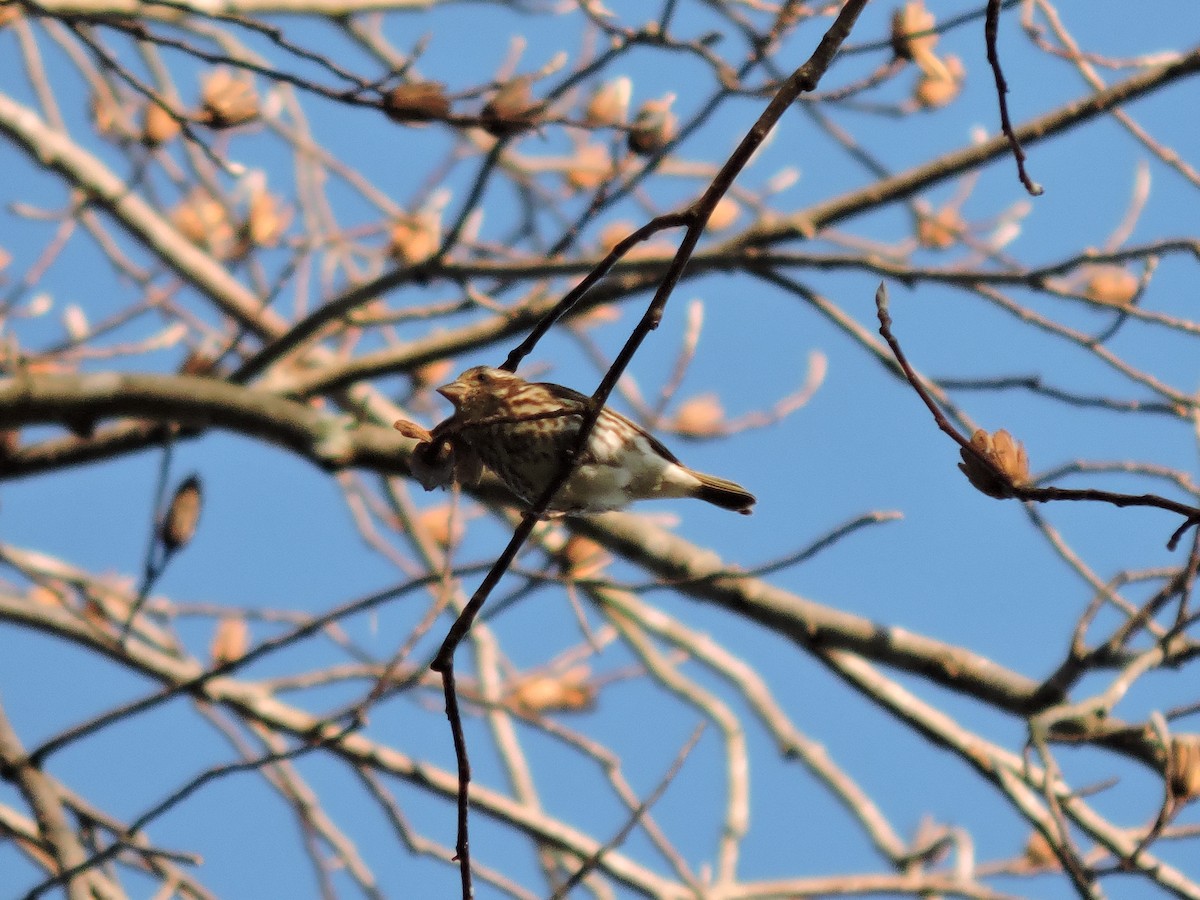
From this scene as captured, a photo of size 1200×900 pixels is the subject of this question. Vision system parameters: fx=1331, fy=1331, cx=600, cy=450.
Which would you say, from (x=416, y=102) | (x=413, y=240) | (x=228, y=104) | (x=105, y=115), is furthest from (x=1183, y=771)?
(x=105, y=115)

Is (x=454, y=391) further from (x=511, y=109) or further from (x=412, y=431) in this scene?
(x=511, y=109)

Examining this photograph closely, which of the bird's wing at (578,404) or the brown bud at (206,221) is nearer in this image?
the bird's wing at (578,404)

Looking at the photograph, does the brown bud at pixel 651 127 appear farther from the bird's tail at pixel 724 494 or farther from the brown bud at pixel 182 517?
the brown bud at pixel 182 517

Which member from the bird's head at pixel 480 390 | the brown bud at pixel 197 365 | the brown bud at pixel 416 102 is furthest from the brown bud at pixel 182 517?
the brown bud at pixel 197 365

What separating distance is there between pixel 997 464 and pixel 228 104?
2.00 metres

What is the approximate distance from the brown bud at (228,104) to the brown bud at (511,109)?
20.7 inches

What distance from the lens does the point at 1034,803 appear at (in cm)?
300

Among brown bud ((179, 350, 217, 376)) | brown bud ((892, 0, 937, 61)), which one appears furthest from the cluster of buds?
brown bud ((179, 350, 217, 376))

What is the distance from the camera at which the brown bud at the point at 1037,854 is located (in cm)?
371

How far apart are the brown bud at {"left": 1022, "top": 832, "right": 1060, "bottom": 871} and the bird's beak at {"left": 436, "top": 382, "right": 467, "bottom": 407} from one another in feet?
7.54

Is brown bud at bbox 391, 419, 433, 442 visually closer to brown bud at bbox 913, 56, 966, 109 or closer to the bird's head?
the bird's head

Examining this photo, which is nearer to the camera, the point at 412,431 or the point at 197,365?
the point at 412,431

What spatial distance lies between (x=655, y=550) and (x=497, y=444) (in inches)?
47.2

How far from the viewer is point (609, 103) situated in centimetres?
352
